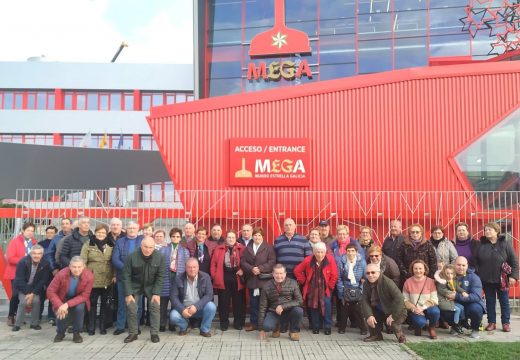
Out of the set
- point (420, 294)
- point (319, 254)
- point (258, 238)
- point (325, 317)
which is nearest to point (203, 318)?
point (258, 238)

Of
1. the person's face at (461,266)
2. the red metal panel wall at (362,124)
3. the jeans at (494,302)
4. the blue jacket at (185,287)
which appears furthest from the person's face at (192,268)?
the jeans at (494,302)

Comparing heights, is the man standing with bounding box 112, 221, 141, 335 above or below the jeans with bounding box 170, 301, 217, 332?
above

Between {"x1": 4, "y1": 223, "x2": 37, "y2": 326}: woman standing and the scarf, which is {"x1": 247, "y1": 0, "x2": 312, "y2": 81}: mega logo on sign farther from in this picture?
the scarf

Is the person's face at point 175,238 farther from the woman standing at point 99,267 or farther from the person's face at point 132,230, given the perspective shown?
the woman standing at point 99,267

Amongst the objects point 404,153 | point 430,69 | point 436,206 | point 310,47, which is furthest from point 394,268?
point 310,47

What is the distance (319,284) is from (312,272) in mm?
192

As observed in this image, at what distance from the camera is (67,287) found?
21.1 feet

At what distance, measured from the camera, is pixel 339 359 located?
555 cm

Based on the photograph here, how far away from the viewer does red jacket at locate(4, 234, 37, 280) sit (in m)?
7.75

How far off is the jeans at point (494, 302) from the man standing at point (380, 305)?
1.63m

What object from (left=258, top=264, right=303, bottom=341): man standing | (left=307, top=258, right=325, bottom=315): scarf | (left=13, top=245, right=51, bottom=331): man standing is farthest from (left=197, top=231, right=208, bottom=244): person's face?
(left=13, top=245, right=51, bottom=331): man standing

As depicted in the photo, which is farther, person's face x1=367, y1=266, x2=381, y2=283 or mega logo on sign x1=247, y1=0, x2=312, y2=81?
mega logo on sign x1=247, y1=0, x2=312, y2=81

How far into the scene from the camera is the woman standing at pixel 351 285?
676cm

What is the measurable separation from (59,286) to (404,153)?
24.7 ft
